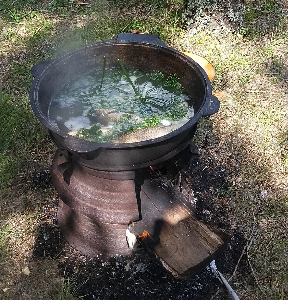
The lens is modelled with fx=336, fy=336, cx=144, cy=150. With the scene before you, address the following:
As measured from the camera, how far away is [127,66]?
9.93 ft

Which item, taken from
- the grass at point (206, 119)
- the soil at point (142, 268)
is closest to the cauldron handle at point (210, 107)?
the soil at point (142, 268)

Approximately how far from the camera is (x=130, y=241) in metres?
2.92

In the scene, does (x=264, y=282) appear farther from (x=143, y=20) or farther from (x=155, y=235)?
(x=143, y=20)

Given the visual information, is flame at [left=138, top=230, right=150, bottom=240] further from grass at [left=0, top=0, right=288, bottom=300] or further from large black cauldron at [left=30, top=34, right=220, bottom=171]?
grass at [left=0, top=0, right=288, bottom=300]

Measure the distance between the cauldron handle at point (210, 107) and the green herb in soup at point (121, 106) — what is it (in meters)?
0.36

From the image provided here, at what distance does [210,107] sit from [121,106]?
80 cm

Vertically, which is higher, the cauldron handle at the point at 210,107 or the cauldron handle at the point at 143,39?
the cauldron handle at the point at 143,39

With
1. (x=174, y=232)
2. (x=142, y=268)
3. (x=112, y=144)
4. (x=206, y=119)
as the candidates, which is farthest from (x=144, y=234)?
(x=206, y=119)

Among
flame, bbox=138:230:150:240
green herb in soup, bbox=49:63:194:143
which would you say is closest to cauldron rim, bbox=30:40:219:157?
green herb in soup, bbox=49:63:194:143

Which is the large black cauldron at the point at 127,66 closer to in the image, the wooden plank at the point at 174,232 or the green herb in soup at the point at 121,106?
the green herb in soup at the point at 121,106

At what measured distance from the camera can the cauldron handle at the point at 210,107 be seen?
225 centimetres

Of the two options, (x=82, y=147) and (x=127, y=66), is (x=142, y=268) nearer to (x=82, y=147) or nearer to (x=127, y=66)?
(x=82, y=147)

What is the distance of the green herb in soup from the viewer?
8.48ft

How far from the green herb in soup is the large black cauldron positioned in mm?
71
